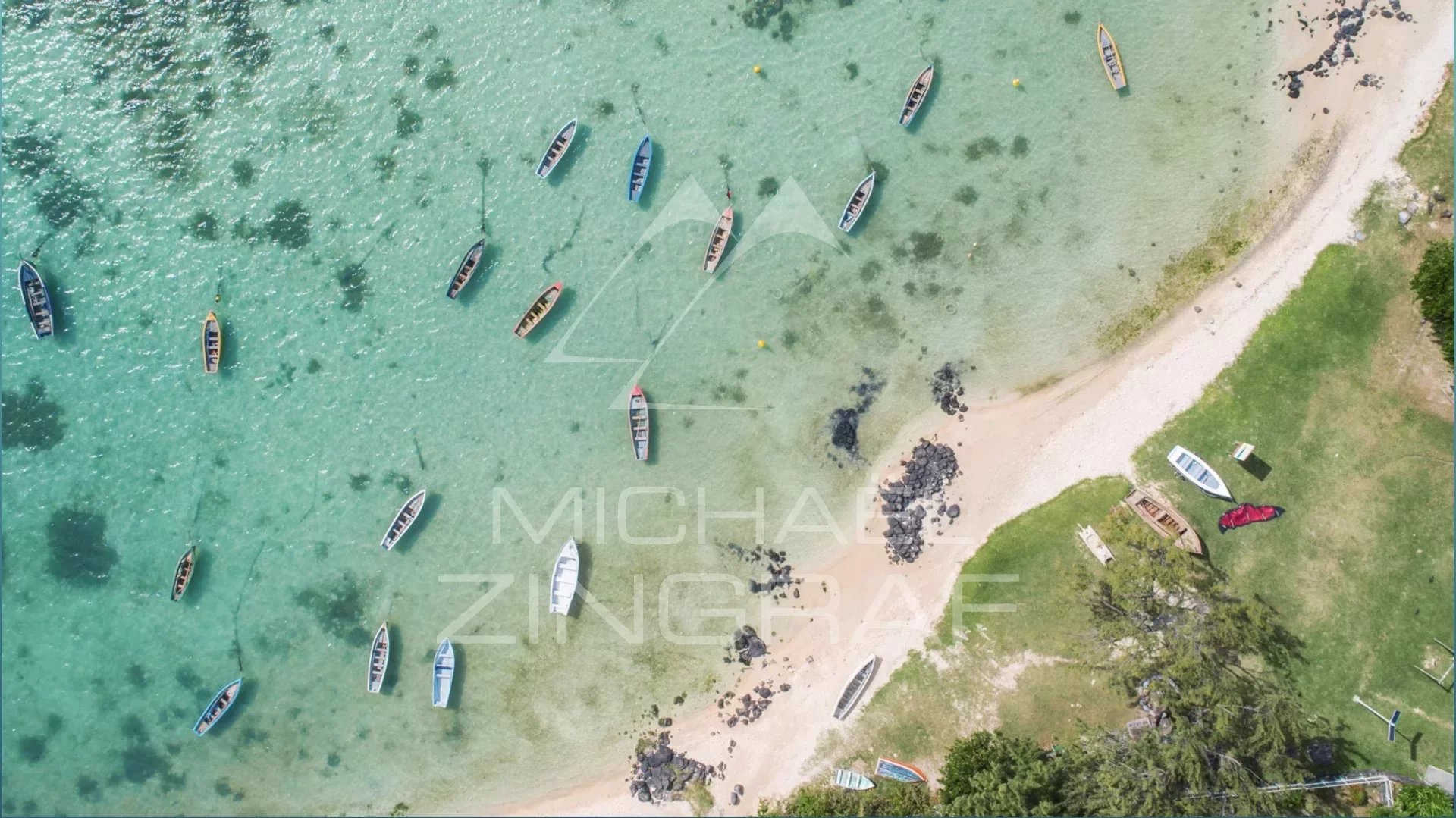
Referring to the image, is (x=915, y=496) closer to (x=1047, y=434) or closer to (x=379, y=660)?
(x=1047, y=434)

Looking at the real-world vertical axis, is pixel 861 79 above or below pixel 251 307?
above

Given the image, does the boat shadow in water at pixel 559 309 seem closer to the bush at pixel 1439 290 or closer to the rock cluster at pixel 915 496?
the rock cluster at pixel 915 496

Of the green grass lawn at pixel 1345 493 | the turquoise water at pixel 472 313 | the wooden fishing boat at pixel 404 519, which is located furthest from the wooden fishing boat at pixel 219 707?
the green grass lawn at pixel 1345 493

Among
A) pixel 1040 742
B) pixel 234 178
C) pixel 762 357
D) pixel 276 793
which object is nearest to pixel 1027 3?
pixel 762 357

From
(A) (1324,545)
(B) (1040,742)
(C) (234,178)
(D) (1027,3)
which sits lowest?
(B) (1040,742)

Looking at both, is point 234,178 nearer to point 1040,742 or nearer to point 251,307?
point 251,307

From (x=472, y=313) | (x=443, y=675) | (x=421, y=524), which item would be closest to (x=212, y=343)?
(x=472, y=313)
